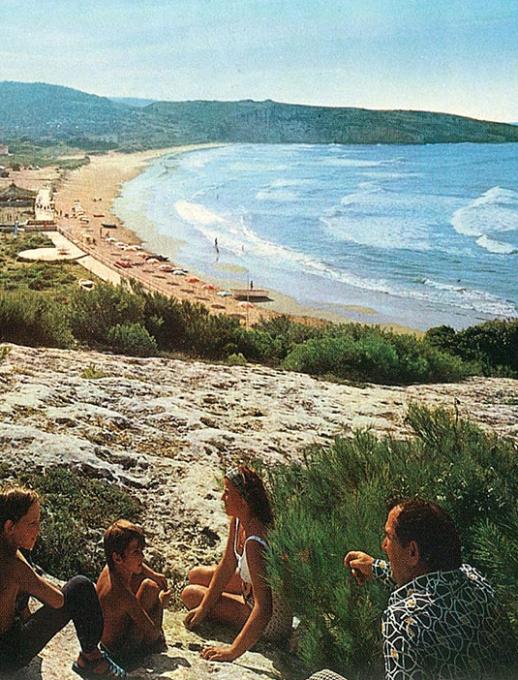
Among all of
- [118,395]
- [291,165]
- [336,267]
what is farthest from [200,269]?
[291,165]

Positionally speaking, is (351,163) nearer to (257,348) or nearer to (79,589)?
(257,348)

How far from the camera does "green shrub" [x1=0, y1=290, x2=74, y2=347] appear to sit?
397 inches

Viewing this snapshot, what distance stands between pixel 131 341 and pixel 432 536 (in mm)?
8328

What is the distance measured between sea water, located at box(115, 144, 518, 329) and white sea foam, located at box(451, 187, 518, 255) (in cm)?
13

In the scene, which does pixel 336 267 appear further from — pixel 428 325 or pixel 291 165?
pixel 291 165

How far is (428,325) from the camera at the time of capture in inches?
1163

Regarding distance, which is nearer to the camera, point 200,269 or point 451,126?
point 200,269

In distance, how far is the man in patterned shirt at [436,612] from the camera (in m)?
2.52

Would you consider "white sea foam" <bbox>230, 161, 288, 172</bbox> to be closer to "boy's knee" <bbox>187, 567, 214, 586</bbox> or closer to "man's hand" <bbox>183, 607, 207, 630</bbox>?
"boy's knee" <bbox>187, 567, 214, 586</bbox>

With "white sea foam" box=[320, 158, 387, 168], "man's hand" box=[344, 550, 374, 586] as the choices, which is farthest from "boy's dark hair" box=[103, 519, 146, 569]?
"white sea foam" box=[320, 158, 387, 168]

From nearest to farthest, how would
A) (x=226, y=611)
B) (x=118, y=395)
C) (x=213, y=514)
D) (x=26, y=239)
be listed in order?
(x=226, y=611) < (x=213, y=514) < (x=118, y=395) < (x=26, y=239)

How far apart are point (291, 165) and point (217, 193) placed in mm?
44437

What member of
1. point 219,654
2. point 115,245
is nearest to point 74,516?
point 219,654

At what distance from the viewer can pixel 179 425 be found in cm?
654
